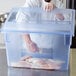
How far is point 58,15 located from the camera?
0.86 m

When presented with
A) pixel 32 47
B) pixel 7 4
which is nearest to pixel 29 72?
pixel 32 47

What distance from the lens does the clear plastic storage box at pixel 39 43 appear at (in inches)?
29.9

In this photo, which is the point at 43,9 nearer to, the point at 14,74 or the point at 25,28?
the point at 25,28

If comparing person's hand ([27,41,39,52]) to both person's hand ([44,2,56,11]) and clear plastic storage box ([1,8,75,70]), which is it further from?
person's hand ([44,2,56,11])

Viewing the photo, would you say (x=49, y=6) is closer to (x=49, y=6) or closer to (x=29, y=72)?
(x=49, y=6)

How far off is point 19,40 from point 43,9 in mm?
180

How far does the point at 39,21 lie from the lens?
83 cm

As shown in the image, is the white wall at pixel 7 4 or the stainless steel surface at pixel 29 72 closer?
the stainless steel surface at pixel 29 72

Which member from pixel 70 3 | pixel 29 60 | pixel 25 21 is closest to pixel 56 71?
pixel 29 60

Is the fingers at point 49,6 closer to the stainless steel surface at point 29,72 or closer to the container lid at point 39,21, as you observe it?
the container lid at point 39,21

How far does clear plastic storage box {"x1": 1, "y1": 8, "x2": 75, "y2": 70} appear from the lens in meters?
0.76

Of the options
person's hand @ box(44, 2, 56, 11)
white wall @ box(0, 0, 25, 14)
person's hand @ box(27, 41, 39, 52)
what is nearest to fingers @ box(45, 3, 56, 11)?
person's hand @ box(44, 2, 56, 11)

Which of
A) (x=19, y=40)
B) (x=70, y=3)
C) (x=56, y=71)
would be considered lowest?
(x=56, y=71)

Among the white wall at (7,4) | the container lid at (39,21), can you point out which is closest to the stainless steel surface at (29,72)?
the container lid at (39,21)
